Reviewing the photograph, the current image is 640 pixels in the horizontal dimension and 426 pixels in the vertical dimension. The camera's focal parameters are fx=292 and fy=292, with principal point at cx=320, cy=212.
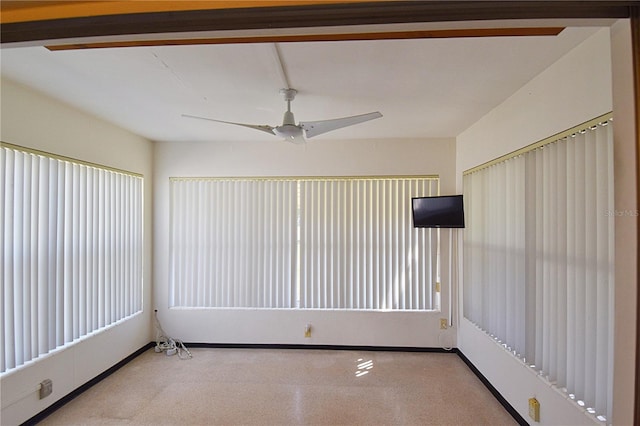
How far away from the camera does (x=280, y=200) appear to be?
3.79 meters

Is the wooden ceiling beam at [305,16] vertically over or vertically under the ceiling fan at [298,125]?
under

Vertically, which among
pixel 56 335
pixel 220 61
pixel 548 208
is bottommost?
pixel 56 335

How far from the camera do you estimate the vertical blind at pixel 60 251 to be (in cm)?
216

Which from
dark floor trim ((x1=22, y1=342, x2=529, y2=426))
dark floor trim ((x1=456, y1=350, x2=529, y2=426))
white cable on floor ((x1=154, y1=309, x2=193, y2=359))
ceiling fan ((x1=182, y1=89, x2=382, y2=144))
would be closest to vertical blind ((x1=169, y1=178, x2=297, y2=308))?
white cable on floor ((x1=154, y1=309, x2=193, y2=359))

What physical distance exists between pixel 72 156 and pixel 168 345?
242cm

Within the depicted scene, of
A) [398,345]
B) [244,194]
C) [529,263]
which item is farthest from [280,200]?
[529,263]

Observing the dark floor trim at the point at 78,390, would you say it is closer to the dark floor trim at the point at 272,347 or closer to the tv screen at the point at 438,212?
the dark floor trim at the point at 272,347

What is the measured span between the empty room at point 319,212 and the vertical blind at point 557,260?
0.05ft

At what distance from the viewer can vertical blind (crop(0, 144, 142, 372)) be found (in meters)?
2.16

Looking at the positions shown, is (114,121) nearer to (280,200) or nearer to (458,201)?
(280,200)

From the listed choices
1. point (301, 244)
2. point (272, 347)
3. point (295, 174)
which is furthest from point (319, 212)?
point (272, 347)

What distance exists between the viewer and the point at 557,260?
76.9 inches

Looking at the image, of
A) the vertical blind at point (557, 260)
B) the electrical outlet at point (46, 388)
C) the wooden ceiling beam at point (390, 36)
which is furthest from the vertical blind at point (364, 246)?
the electrical outlet at point (46, 388)

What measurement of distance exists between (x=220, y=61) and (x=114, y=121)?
6.39 ft
